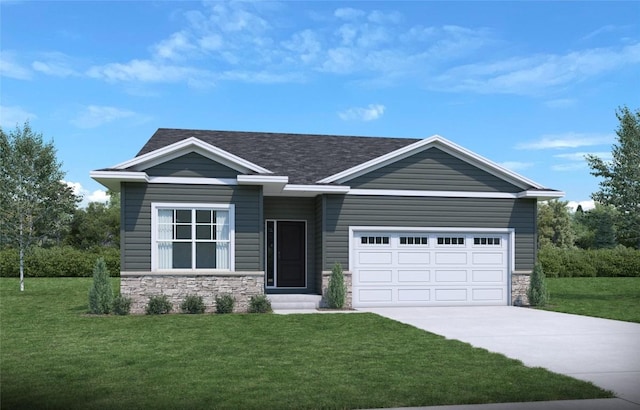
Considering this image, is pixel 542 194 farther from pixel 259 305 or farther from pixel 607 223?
pixel 607 223

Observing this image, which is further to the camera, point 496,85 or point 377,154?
point 377,154

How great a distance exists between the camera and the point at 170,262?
16031mm

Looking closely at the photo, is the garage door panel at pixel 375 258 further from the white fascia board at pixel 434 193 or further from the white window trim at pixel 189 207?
the white window trim at pixel 189 207

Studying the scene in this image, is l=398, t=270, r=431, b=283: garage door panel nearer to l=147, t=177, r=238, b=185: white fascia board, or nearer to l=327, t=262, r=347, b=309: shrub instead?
l=327, t=262, r=347, b=309: shrub

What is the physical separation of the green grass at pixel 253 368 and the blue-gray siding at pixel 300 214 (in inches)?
221

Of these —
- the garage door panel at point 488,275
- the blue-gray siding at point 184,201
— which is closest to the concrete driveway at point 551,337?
the garage door panel at point 488,275

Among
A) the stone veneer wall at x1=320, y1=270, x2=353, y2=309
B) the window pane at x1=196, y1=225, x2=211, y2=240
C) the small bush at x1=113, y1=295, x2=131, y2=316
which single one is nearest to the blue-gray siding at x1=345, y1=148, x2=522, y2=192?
the stone veneer wall at x1=320, y1=270, x2=353, y2=309

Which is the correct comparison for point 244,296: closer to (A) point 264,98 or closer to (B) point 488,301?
(A) point 264,98

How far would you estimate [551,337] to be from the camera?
11484mm

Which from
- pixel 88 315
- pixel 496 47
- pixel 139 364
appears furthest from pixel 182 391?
pixel 496 47

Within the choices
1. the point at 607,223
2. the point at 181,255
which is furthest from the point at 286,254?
the point at 607,223

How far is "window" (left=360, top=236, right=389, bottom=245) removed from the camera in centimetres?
1794

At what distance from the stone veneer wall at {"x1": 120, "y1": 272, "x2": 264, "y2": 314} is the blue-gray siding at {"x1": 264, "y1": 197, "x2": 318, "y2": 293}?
3131mm

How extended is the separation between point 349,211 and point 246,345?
8.04 metres
